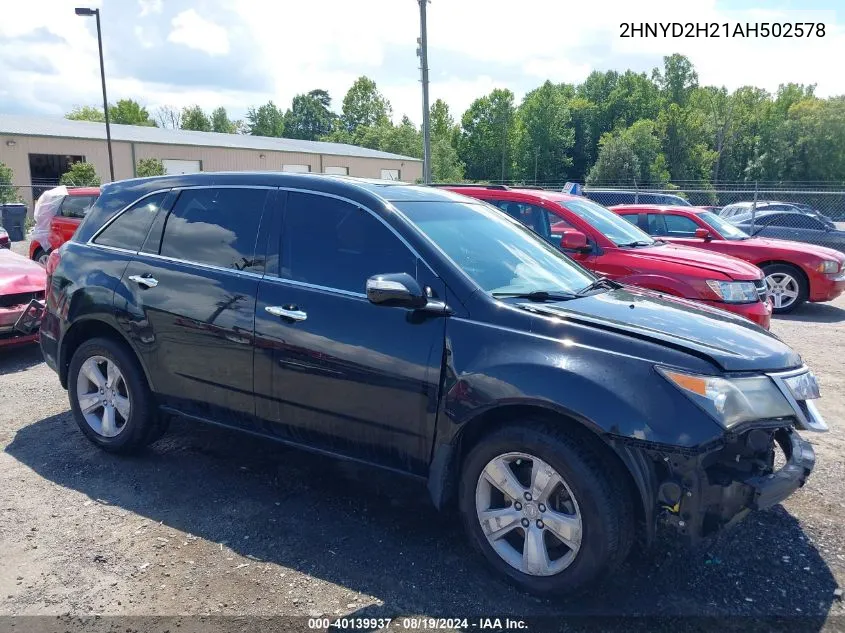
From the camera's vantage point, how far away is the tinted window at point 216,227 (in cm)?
397

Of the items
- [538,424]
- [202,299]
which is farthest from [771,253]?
[202,299]

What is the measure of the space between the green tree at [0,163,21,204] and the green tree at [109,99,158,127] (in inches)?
2363

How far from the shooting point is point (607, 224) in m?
7.64

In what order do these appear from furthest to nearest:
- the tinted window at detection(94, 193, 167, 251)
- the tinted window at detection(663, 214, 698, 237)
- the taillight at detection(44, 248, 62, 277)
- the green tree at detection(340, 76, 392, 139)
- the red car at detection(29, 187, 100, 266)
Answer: the green tree at detection(340, 76, 392, 139) < the red car at detection(29, 187, 100, 266) < the tinted window at detection(663, 214, 698, 237) < the taillight at detection(44, 248, 62, 277) < the tinted window at detection(94, 193, 167, 251)

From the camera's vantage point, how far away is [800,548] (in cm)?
349

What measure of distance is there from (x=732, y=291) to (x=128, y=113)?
9225 cm

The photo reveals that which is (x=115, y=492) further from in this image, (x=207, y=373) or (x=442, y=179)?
(x=442, y=179)

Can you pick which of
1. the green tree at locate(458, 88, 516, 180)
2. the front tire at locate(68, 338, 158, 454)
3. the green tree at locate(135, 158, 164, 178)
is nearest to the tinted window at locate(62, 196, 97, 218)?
the front tire at locate(68, 338, 158, 454)

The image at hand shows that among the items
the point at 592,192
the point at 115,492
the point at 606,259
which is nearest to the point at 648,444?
the point at 115,492

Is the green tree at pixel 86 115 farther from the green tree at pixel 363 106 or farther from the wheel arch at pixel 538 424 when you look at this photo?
the wheel arch at pixel 538 424

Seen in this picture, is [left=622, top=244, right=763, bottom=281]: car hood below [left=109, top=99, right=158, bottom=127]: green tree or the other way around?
below

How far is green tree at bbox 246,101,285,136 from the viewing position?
10175cm

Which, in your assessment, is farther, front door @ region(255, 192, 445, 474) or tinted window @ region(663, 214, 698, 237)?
tinted window @ region(663, 214, 698, 237)

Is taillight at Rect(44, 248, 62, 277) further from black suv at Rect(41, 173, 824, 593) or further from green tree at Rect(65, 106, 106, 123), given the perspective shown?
green tree at Rect(65, 106, 106, 123)
